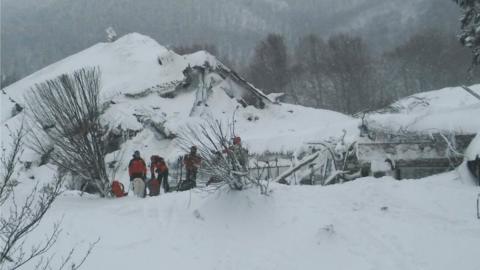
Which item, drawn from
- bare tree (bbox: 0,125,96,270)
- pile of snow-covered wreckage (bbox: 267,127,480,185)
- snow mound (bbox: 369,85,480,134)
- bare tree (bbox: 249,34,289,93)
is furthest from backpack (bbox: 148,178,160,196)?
bare tree (bbox: 249,34,289,93)

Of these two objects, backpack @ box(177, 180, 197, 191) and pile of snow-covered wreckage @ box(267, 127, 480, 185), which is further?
backpack @ box(177, 180, 197, 191)

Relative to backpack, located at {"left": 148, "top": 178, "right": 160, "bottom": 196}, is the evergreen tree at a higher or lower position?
higher

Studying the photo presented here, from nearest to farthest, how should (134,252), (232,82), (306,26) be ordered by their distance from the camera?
(134,252) → (232,82) → (306,26)

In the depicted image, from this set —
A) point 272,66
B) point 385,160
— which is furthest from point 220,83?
point 272,66

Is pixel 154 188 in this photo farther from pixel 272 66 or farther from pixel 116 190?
pixel 272 66

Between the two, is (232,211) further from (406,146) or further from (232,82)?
(232,82)

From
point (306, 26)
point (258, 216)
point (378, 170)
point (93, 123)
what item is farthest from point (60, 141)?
point (306, 26)

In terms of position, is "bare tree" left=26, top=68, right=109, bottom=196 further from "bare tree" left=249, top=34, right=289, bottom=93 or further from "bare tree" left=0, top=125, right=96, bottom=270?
→ "bare tree" left=249, top=34, right=289, bottom=93

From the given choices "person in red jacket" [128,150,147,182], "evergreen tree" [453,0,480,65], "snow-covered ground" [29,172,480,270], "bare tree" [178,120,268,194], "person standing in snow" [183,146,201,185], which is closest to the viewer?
"snow-covered ground" [29,172,480,270]

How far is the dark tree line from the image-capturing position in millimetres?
44812

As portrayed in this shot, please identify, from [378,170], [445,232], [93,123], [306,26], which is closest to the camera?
[445,232]

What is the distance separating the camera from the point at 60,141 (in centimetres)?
1255

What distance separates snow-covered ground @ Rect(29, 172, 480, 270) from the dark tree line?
35323mm

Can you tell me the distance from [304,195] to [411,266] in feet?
10.4
